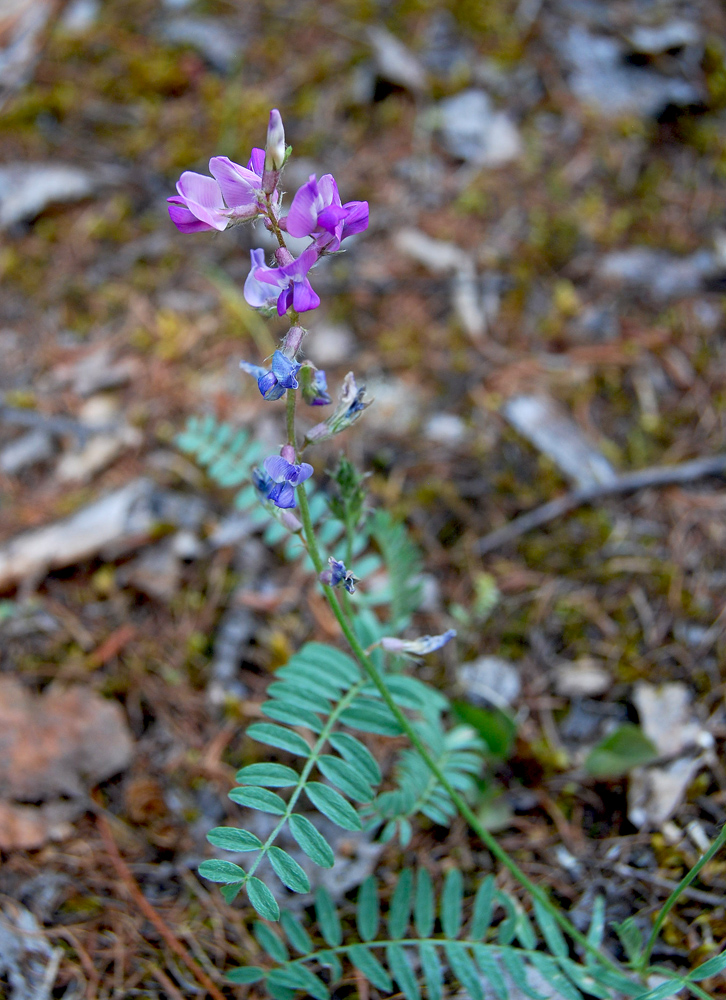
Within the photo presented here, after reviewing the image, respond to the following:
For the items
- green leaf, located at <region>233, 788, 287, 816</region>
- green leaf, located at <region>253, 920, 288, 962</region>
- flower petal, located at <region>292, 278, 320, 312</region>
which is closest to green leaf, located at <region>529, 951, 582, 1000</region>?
green leaf, located at <region>253, 920, 288, 962</region>

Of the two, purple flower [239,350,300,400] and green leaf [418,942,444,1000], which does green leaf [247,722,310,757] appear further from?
purple flower [239,350,300,400]

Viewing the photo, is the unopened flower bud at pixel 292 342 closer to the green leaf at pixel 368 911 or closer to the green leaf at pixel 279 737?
the green leaf at pixel 279 737

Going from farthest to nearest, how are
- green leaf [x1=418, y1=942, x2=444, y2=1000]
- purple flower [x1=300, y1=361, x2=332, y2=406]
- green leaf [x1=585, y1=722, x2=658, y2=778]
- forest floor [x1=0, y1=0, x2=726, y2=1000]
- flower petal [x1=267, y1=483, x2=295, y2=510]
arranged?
forest floor [x1=0, y1=0, x2=726, y2=1000]
green leaf [x1=585, y1=722, x2=658, y2=778]
green leaf [x1=418, y1=942, x2=444, y2=1000]
purple flower [x1=300, y1=361, x2=332, y2=406]
flower petal [x1=267, y1=483, x2=295, y2=510]

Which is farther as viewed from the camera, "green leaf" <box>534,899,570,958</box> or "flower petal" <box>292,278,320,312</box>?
"green leaf" <box>534,899,570,958</box>

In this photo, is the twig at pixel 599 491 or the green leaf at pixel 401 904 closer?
the green leaf at pixel 401 904

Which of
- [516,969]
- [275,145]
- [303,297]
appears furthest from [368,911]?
[275,145]

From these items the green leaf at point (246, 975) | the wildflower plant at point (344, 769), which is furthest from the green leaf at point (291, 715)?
the green leaf at point (246, 975)

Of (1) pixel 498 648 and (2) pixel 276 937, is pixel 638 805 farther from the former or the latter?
(2) pixel 276 937
